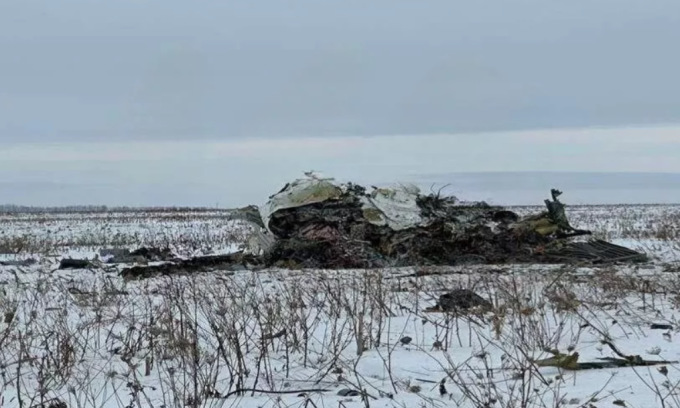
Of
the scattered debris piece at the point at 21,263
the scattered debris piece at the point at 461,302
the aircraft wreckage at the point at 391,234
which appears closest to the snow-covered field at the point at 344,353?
the scattered debris piece at the point at 461,302

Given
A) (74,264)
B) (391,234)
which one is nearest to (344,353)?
Answer: (391,234)

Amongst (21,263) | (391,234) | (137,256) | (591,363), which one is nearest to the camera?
(591,363)

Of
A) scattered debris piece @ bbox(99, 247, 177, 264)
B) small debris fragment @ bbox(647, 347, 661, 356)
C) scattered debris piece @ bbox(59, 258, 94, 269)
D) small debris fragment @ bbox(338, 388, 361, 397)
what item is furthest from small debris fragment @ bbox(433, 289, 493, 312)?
scattered debris piece @ bbox(99, 247, 177, 264)

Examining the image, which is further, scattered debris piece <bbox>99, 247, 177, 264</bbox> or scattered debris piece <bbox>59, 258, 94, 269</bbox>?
scattered debris piece <bbox>99, 247, 177, 264</bbox>

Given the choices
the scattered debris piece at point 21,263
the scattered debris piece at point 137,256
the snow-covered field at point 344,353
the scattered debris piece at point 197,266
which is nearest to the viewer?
the snow-covered field at point 344,353

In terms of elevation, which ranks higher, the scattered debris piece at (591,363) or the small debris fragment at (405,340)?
the scattered debris piece at (591,363)

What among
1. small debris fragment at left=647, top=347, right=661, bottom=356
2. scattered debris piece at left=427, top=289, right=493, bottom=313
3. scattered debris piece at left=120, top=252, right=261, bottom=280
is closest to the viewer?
small debris fragment at left=647, top=347, right=661, bottom=356

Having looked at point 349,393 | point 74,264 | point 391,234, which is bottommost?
point 349,393

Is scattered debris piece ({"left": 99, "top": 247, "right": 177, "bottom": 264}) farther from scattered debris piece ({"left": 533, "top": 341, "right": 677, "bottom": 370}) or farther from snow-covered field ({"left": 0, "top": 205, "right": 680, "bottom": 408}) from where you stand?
scattered debris piece ({"left": 533, "top": 341, "right": 677, "bottom": 370})

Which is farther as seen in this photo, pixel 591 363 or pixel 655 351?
pixel 655 351

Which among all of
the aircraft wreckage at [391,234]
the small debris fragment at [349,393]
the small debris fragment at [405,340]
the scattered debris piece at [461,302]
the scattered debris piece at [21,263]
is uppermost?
the aircraft wreckage at [391,234]

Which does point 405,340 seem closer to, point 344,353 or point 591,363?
point 344,353

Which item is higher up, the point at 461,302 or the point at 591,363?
the point at 461,302

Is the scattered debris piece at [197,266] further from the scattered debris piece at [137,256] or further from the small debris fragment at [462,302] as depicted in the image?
the small debris fragment at [462,302]
